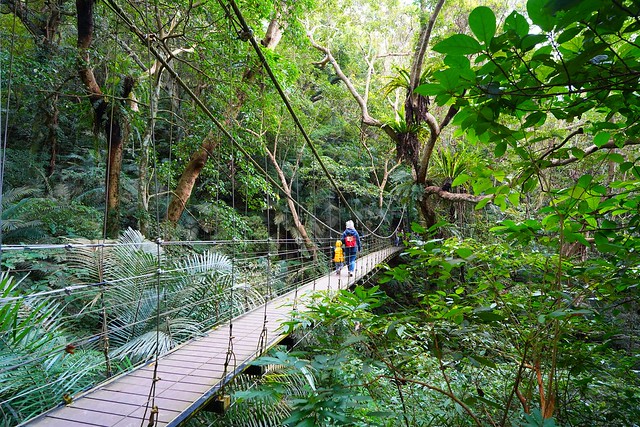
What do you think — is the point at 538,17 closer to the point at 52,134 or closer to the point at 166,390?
the point at 166,390

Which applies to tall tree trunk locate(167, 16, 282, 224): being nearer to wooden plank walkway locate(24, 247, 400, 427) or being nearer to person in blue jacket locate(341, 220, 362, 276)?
person in blue jacket locate(341, 220, 362, 276)

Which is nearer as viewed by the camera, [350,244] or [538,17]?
[538,17]

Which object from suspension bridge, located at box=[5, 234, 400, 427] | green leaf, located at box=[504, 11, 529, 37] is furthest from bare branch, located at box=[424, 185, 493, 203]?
green leaf, located at box=[504, 11, 529, 37]

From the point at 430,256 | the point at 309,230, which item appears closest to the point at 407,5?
the point at 309,230

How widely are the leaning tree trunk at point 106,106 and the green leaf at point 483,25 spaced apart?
2.90 meters

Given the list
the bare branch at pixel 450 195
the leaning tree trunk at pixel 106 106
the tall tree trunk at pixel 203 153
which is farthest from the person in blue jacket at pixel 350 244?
the leaning tree trunk at pixel 106 106

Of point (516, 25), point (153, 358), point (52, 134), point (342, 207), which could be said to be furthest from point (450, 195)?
point (52, 134)

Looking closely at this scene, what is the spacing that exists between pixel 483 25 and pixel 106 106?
3636 mm

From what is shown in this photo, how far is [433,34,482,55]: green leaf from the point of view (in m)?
0.42

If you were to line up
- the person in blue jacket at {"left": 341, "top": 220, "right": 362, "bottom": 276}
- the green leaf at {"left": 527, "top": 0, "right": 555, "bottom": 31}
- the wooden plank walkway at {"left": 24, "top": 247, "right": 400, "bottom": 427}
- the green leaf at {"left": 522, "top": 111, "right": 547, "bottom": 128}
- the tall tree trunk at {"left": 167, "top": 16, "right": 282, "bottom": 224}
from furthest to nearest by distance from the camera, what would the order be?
the person in blue jacket at {"left": 341, "top": 220, "right": 362, "bottom": 276} → the tall tree trunk at {"left": 167, "top": 16, "right": 282, "bottom": 224} → the wooden plank walkway at {"left": 24, "top": 247, "right": 400, "bottom": 427} → the green leaf at {"left": 522, "top": 111, "right": 547, "bottom": 128} → the green leaf at {"left": 527, "top": 0, "right": 555, "bottom": 31}

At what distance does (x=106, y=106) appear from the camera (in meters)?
3.26

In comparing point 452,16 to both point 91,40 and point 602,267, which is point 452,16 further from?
point 602,267

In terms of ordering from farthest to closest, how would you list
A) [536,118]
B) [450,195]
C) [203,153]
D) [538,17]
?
1. [203,153]
2. [450,195]
3. [536,118]
4. [538,17]

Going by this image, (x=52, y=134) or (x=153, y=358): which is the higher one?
(x=52, y=134)
